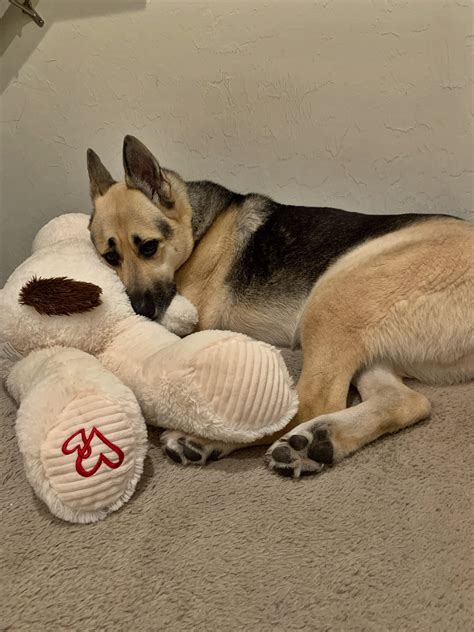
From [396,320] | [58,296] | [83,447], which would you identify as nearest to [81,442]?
[83,447]

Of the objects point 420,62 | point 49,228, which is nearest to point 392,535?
point 49,228

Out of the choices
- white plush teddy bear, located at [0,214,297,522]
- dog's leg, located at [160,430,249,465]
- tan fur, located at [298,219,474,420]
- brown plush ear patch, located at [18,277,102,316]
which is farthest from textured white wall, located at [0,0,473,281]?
dog's leg, located at [160,430,249,465]

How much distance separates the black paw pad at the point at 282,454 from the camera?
4.15 ft

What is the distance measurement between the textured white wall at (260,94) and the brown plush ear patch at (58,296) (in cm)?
127

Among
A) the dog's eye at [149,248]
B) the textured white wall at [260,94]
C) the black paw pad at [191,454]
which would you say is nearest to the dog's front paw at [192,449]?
the black paw pad at [191,454]

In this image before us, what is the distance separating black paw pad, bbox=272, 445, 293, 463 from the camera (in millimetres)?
1264

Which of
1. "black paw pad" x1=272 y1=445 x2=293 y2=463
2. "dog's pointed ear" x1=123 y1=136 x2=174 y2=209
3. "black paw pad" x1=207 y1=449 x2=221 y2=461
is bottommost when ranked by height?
"black paw pad" x1=207 y1=449 x2=221 y2=461

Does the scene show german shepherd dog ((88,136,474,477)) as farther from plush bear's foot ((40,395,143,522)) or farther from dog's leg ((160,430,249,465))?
plush bear's foot ((40,395,143,522))

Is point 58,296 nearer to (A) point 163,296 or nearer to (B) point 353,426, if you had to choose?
(A) point 163,296

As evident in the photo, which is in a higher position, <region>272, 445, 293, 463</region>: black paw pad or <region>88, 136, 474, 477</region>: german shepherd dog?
<region>88, 136, 474, 477</region>: german shepherd dog

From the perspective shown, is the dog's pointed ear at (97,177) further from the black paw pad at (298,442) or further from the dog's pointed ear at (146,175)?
the black paw pad at (298,442)

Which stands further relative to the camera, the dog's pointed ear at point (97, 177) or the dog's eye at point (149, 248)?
the dog's pointed ear at point (97, 177)

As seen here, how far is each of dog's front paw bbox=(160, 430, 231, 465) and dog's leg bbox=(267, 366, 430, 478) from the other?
13 cm

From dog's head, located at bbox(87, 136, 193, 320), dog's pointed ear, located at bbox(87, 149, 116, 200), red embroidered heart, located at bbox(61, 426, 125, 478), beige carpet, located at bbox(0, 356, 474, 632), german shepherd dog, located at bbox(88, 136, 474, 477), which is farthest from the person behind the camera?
dog's pointed ear, located at bbox(87, 149, 116, 200)
